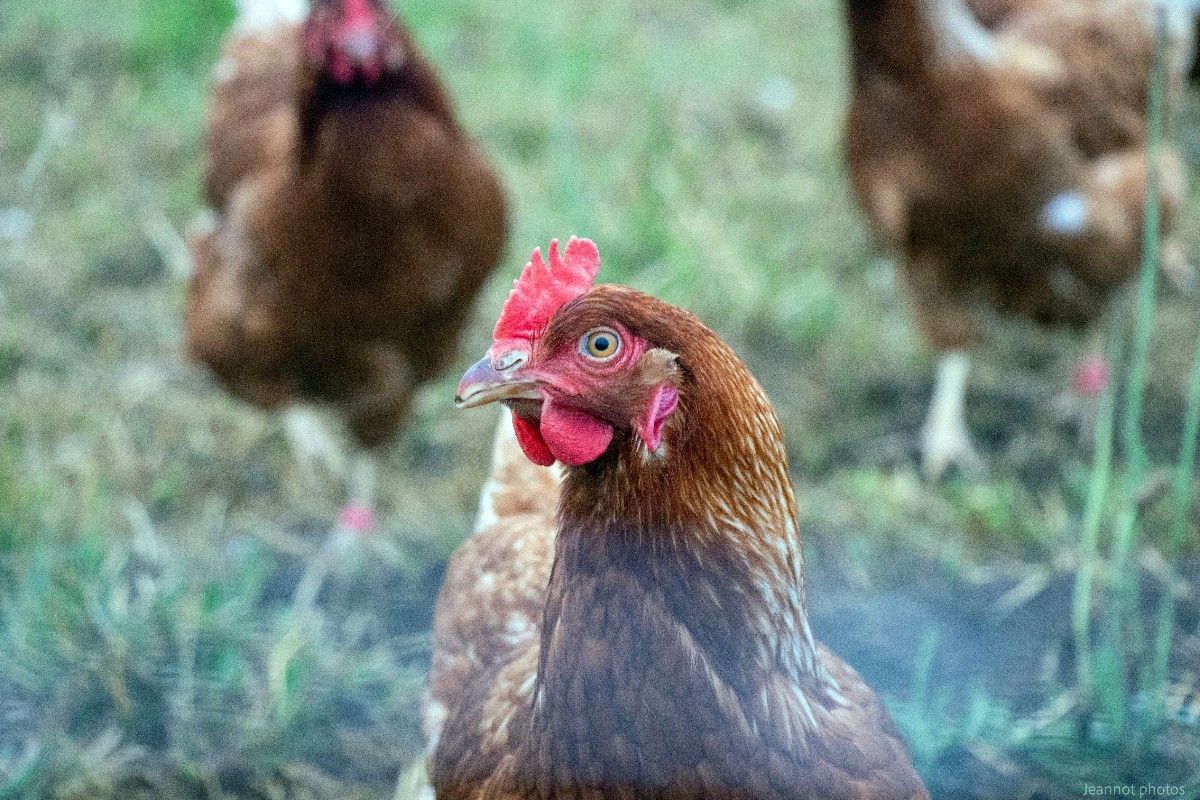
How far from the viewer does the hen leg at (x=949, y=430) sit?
269 cm

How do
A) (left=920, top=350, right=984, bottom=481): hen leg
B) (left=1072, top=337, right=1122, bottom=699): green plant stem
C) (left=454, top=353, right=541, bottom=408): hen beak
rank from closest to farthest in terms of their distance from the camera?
(left=454, top=353, right=541, bottom=408): hen beak → (left=1072, top=337, right=1122, bottom=699): green plant stem → (left=920, top=350, right=984, bottom=481): hen leg

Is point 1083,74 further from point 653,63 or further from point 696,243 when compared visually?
point 653,63

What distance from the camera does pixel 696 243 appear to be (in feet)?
10.2

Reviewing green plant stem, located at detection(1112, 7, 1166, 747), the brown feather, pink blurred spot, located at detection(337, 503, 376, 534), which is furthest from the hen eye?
the brown feather

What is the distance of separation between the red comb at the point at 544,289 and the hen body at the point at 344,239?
1207 millimetres

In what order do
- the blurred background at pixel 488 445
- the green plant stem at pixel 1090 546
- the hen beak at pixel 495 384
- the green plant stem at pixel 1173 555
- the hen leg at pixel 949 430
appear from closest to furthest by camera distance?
the hen beak at pixel 495 384 < the green plant stem at pixel 1173 555 < the green plant stem at pixel 1090 546 < the blurred background at pixel 488 445 < the hen leg at pixel 949 430

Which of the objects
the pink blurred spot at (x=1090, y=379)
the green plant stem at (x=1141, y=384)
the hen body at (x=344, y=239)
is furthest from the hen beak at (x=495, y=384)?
the pink blurred spot at (x=1090, y=379)

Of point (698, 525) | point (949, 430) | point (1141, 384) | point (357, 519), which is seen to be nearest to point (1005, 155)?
point (949, 430)

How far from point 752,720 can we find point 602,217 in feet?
7.38

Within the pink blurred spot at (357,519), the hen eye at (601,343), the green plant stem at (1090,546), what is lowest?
the hen eye at (601,343)

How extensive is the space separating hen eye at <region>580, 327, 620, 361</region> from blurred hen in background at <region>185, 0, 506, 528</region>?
1307mm

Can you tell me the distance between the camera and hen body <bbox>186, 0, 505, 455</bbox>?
2.21 meters

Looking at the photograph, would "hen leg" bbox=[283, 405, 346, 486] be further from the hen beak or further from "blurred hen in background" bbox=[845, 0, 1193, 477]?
the hen beak

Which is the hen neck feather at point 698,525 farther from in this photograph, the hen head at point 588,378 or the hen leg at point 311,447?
the hen leg at point 311,447
